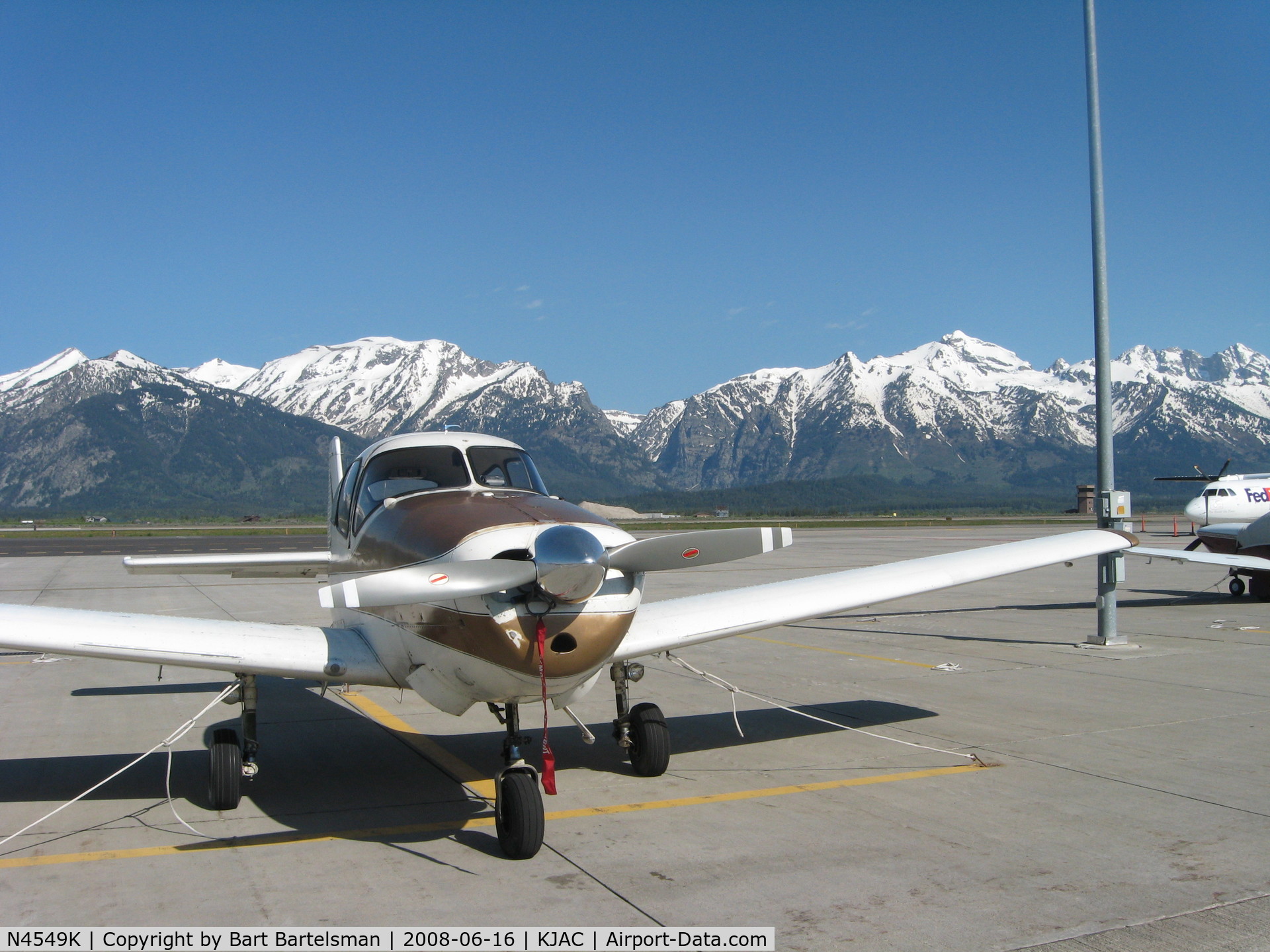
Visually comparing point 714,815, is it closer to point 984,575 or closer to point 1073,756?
point 1073,756

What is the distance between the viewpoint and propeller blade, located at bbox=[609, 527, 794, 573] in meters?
4.69

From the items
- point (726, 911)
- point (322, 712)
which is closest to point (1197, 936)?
point (726, 911)

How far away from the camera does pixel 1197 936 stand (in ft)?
12.1

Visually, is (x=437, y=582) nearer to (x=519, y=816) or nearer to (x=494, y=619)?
(x=494, y=619)

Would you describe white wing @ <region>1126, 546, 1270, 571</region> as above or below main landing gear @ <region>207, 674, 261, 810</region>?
above

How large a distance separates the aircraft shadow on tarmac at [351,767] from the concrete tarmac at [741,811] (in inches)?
1.3

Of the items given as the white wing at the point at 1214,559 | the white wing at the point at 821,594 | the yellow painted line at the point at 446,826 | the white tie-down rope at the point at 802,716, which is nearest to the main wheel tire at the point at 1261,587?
the white wing at the point at 1214,559

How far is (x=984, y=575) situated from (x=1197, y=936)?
4.27 meters

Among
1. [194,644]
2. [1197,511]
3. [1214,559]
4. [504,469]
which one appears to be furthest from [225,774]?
[1197,511]

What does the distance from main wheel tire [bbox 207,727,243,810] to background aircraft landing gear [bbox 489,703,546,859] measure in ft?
6.22

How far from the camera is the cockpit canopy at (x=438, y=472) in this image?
20.6 ft

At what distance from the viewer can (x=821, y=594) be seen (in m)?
Answer: 7.19

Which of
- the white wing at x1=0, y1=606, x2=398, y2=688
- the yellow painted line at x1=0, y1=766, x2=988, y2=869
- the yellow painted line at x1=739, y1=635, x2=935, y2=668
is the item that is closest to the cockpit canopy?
the white wing at x1=0, y1=606, x2=398, y2=688

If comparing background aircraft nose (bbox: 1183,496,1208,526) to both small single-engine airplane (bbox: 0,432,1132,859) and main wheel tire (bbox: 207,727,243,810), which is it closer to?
small single-engine airplane (bbox: 0,432,1132,859)
